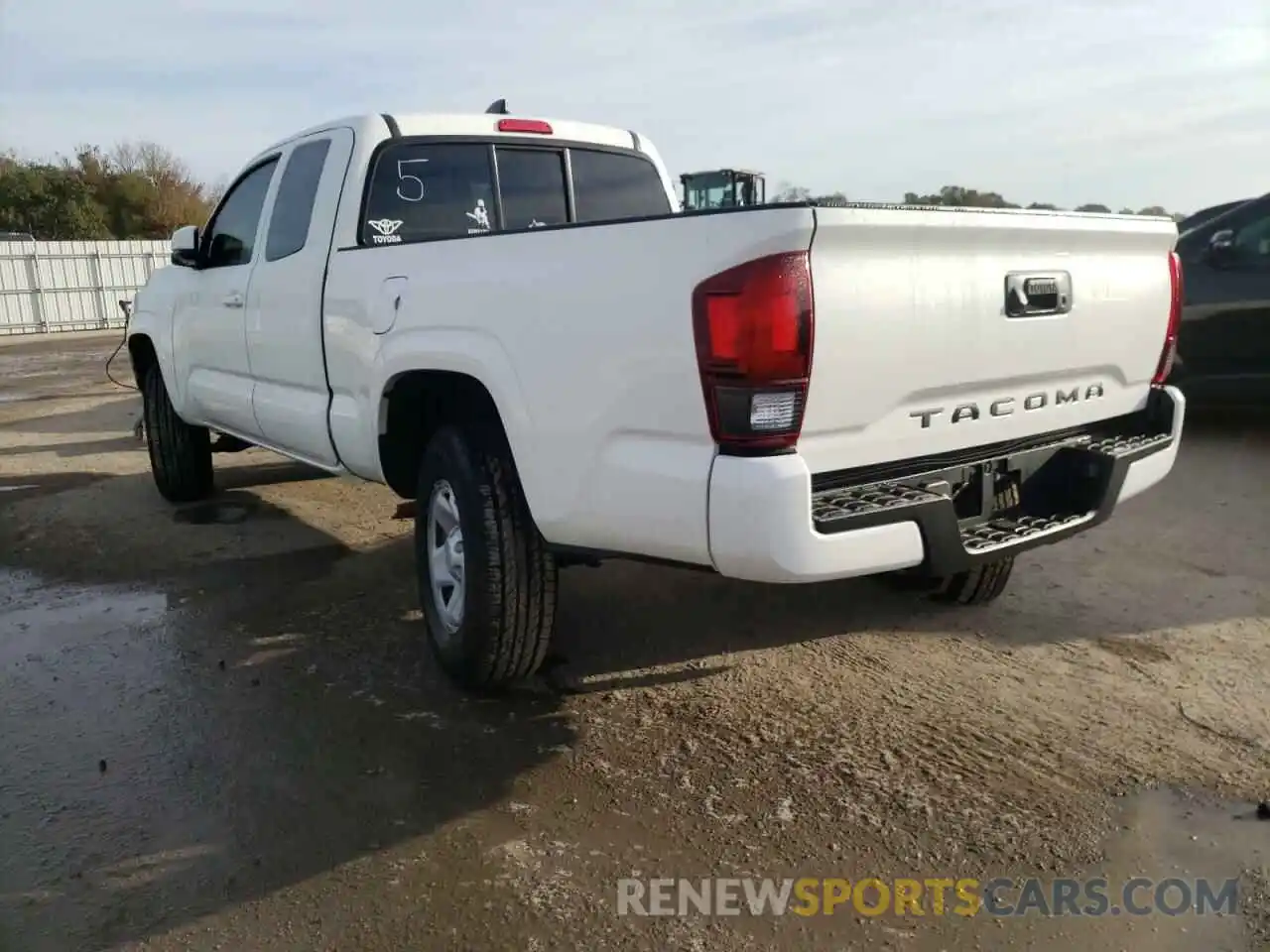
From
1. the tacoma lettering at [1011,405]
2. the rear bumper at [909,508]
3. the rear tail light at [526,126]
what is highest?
the rear tail light at [526,126]

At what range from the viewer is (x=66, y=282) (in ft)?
84.9

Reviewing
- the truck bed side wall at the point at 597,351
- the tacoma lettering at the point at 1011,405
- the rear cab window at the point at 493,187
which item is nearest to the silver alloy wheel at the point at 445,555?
the truck bed side wall at the point at 597,351

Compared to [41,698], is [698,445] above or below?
above

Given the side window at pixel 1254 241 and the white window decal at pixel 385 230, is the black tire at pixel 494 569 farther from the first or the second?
the side window at pixel 1254 241

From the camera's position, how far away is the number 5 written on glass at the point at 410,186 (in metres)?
4.39

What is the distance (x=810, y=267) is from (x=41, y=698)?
3.17m

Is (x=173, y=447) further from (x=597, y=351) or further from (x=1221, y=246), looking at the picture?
(x=1221, y=246)

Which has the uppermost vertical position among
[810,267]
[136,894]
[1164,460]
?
[810,267]

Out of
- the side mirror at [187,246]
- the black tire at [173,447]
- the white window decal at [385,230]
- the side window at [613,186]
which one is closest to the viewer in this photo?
the white window decal at [385,230]

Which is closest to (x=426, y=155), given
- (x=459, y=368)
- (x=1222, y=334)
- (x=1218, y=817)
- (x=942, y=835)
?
(x=459, y=368)

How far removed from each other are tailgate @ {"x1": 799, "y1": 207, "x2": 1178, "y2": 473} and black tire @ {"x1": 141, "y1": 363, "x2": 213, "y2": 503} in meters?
4.93

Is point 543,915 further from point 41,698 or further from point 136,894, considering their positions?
point 41,698

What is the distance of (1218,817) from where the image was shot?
279 cm

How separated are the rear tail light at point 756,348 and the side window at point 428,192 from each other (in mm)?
2094
